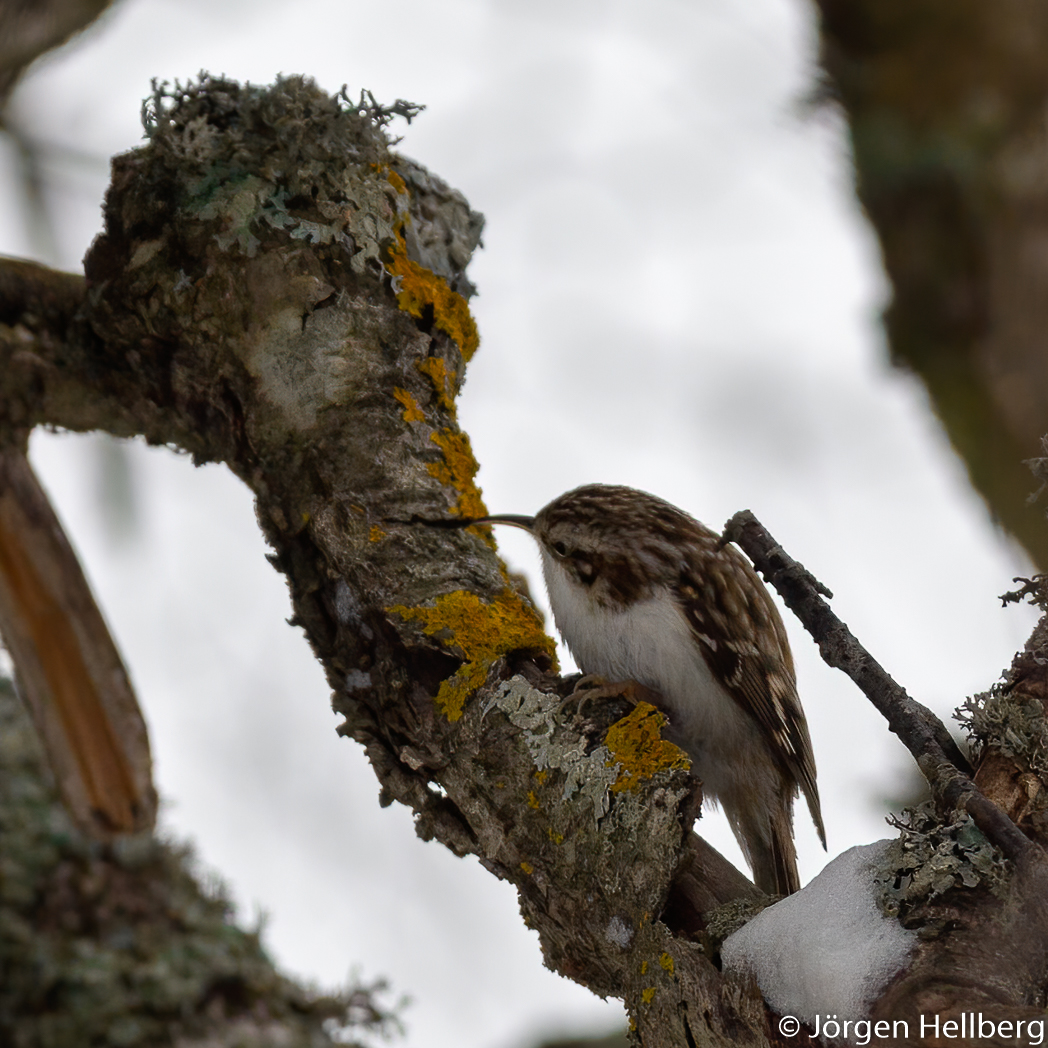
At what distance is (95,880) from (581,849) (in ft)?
3.85

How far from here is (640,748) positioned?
5.04 feet

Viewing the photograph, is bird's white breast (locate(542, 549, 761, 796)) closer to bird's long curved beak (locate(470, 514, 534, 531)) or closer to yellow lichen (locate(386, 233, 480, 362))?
bird's long curved beak (locate(470, 514, 534, 531))

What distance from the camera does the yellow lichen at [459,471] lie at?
6.30 ft

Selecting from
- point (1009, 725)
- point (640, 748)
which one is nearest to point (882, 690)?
point (1009, 725)

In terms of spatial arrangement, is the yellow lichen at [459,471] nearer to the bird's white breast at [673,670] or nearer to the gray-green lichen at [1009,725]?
the bird's white breast at [673,670]

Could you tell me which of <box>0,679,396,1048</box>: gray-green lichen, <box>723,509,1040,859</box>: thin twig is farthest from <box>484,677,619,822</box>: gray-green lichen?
<box>0,679,396,1048</box>: gray-green lichen

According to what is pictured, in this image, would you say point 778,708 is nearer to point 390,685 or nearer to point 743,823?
point 743,823

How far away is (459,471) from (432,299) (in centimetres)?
34

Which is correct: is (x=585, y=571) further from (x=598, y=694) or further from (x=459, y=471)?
(x=598, y=694)

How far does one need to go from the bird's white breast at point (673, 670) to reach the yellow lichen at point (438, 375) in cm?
47

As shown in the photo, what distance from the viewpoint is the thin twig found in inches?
47.1

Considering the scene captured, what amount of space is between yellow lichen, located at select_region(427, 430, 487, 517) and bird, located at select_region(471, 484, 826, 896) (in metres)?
0.04

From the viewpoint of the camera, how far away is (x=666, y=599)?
6.63 ft

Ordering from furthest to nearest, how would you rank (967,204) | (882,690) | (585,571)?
(967,204)
(585,571)
(882,690)
